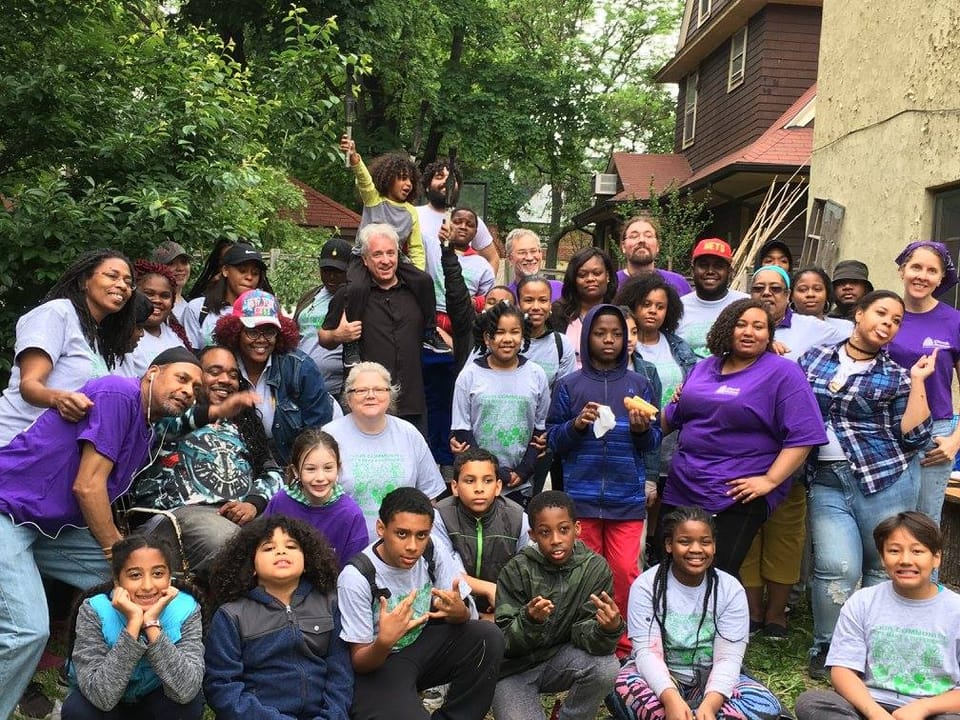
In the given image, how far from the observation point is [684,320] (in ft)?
19.7

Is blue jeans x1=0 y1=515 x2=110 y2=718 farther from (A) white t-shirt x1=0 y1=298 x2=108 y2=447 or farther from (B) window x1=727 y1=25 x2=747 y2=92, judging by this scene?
(B) window x1=727 y1=25 x2=747 y2=92

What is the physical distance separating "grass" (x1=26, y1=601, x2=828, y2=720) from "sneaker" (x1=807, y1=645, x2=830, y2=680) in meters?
0.03

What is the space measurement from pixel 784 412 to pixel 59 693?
12.1ft

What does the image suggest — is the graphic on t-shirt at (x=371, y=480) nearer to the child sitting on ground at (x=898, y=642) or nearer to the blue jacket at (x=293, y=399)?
the blue jacket at (x=293, y=399)

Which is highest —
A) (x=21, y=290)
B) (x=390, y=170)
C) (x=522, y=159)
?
(x=522, y=159)

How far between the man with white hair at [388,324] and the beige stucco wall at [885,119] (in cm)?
559

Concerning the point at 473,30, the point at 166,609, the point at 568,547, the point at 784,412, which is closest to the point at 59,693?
the point at 166,609

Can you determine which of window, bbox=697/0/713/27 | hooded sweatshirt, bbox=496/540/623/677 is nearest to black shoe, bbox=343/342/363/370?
hooded sweatshirt, bbox=496/540/623/677

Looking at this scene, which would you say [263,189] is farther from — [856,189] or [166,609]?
[166,609]

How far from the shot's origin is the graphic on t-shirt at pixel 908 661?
4000mm

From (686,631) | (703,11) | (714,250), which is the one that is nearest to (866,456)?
(686,631)

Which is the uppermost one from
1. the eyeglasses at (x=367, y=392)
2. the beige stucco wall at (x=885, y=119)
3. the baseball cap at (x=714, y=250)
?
the beige stucco wall at (x=885, y=119)

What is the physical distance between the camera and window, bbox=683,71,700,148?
75.6 feet

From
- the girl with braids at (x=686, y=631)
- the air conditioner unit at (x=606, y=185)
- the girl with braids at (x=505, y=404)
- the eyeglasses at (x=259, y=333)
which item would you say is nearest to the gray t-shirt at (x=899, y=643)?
the girl with braids at (x=686, y=631)
